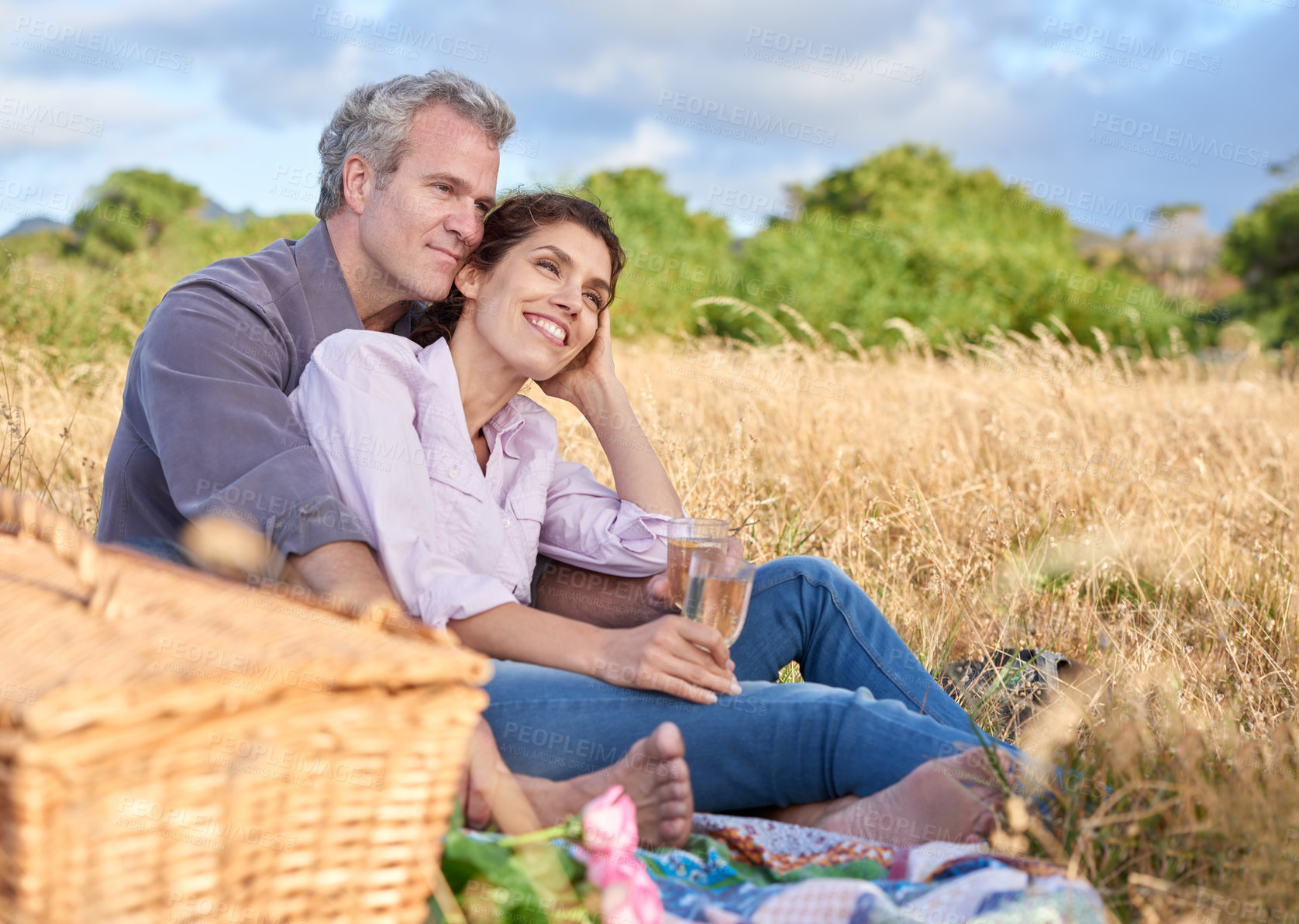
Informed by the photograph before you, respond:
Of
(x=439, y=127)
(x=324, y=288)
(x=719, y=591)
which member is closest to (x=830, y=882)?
(x=719, y=591)

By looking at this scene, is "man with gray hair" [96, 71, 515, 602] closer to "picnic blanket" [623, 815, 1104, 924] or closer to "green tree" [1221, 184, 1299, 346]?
"picnic blanket" [623, 815, 1104, 924]

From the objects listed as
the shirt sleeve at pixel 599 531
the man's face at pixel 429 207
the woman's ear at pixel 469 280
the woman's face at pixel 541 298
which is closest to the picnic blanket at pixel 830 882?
the shirt sleeve at pixel 599 531

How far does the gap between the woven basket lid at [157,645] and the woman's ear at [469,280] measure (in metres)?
1.34

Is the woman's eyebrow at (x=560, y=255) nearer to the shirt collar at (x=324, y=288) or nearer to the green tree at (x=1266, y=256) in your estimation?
the shirt collar at (x=324, y=288)

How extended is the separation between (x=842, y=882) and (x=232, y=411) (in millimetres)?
1541

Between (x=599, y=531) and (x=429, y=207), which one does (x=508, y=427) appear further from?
(x=429, y=207)

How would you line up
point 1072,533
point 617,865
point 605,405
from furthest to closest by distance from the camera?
point 1072,533 → point 605,405 → point 617,865

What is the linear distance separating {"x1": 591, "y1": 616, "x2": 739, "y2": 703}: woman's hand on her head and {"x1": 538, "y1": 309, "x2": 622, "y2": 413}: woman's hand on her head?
1131 mm

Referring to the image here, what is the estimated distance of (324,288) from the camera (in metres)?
2.92

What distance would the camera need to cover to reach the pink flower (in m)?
1.54

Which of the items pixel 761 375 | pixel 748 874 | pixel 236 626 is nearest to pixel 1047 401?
pixel 761 375

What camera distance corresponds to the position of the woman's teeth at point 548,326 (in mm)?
2762

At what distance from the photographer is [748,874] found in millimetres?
1953

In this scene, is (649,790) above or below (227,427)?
below
